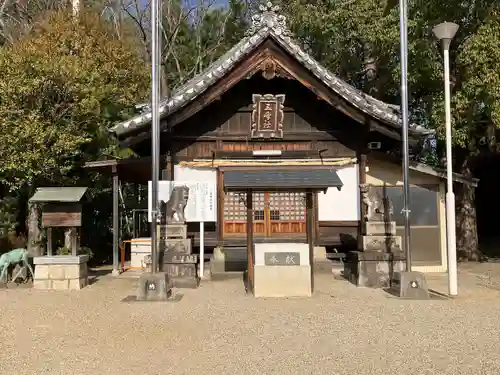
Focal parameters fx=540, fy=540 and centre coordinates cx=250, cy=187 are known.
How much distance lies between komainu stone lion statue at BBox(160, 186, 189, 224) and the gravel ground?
1949 mm

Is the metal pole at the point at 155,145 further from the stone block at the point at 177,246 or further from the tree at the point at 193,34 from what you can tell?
the tree at the point at 193,34

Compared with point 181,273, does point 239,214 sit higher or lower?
higher

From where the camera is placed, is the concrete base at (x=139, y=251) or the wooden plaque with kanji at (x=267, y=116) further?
the concrete base at (x=139, y=251)

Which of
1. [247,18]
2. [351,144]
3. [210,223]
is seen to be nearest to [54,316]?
[210,223]

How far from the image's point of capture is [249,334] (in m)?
7.27

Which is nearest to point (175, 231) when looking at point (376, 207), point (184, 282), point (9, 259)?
point (184, 282)

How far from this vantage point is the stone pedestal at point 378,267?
11.4 m

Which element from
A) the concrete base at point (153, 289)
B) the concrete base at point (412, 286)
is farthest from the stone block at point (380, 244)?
the concrete base at point (153, 289)

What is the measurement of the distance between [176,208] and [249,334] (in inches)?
199

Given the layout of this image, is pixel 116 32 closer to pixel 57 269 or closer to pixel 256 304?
pixel 57 269

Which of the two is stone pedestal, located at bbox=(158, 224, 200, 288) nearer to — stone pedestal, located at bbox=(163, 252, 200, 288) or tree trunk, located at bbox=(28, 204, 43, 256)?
stone pedestal, located at bbox=(163, 252, 200, 288)

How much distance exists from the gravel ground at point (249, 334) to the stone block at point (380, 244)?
3.41 ft

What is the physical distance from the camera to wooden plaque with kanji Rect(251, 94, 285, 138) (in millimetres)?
13836

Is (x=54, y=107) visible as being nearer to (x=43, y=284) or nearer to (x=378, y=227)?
(x=43, y=284)
